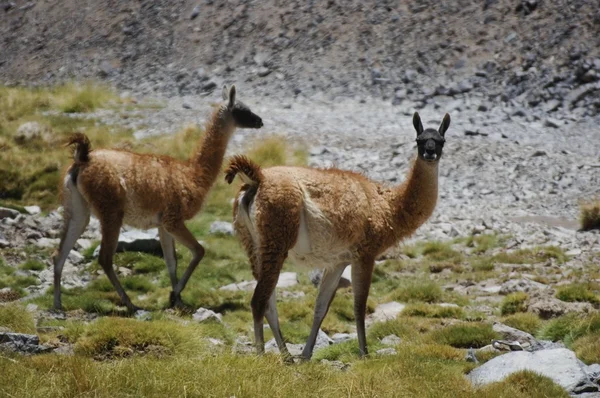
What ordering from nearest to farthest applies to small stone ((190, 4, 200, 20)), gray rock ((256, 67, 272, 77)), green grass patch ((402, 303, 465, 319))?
green grass patch ((402, 303, 465, 319)), gray rock ((256, 67, 272, 77)), small stone ((190, 4, 200, 20))

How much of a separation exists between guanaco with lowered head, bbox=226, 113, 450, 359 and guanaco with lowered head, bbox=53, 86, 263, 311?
10.6 feet

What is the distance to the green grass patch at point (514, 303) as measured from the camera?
12.0 metres

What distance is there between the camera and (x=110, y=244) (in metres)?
11.7

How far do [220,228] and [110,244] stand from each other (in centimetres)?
476

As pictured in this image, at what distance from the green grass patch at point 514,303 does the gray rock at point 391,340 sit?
211cm

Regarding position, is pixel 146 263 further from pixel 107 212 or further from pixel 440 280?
pixel 440 280

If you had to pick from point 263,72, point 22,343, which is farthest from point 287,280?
point 263,72

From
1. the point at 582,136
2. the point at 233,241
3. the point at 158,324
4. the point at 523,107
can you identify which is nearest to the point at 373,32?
the point at 523,107

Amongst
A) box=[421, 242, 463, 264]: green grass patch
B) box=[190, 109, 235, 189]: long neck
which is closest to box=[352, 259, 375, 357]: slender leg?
box=[190, 109, 235, 189]: long neck

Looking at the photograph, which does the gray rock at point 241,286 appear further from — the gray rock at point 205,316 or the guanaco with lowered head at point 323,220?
the guanaco with lowered head at point 323,220

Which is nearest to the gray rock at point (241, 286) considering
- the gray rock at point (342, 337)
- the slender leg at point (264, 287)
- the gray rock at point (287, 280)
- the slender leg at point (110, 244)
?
the gray rock at point (287, 280)

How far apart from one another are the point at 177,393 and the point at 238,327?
4600 millimetres

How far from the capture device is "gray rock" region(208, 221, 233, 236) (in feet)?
53.1

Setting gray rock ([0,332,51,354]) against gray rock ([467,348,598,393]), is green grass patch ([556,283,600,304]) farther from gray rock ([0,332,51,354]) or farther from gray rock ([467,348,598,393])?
gray rock ([0,332,51,354])
